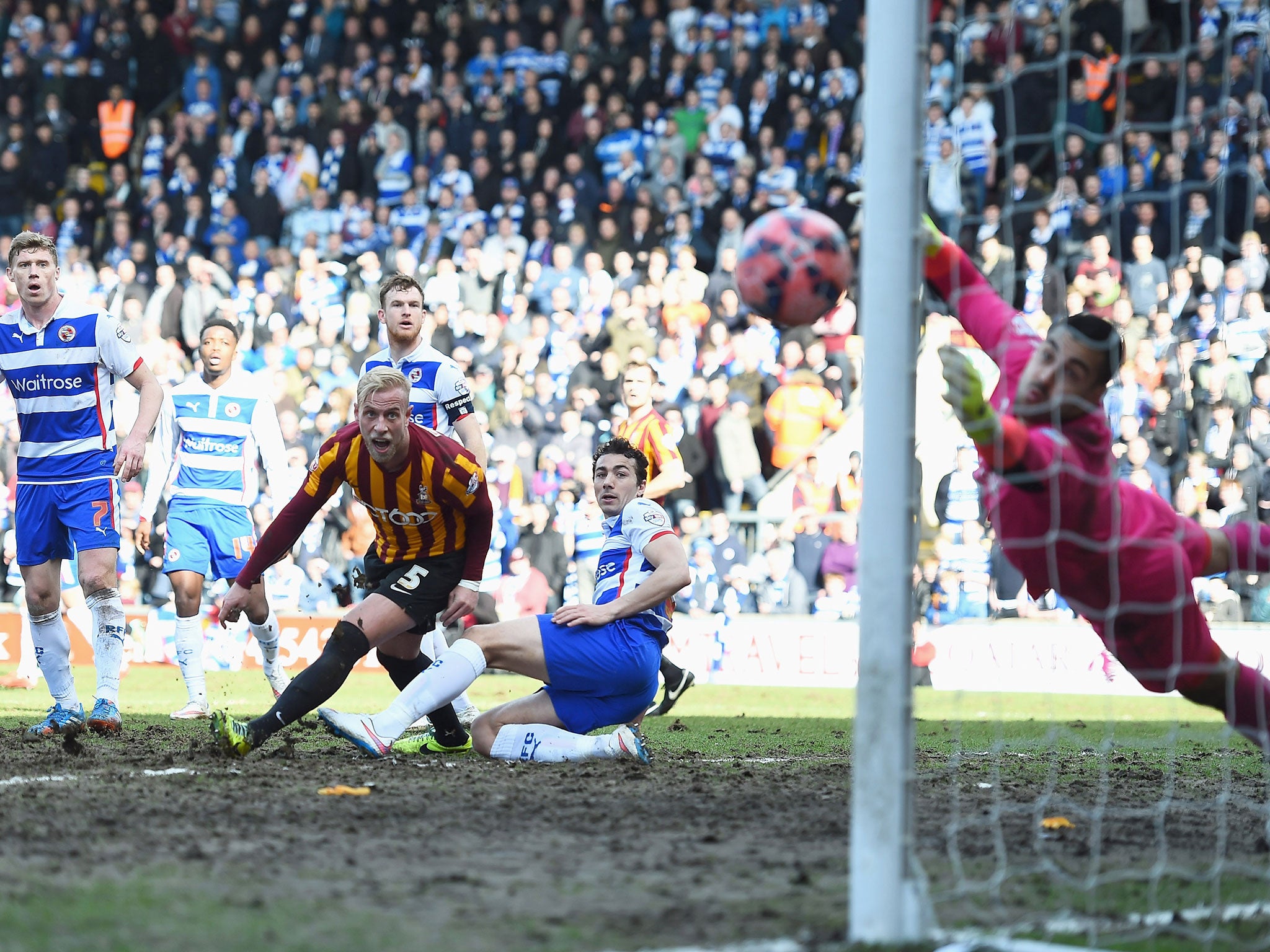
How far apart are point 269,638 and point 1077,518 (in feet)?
17.9

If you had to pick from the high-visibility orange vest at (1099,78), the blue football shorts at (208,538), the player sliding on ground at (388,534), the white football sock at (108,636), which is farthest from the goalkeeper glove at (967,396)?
the high-visibility orange vest at (1099,78)

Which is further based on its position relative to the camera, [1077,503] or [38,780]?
[38,780]

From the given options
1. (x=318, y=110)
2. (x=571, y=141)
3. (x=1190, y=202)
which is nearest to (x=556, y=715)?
(x=1190, y=202)

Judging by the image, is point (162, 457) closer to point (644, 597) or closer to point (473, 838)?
point (644, 597)

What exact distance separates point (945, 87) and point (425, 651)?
9581 millimetres

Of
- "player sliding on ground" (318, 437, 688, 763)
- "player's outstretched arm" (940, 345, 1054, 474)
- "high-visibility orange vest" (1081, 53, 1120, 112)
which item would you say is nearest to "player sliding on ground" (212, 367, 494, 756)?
"player sliding on ground" (318, 437, 688, 763)

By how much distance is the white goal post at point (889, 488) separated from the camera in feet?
11.4

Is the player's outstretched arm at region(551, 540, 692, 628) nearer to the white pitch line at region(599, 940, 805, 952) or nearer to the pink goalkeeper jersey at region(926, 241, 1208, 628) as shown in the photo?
the pink goalkeeper jersey at region(926, 241, 1208, 628)

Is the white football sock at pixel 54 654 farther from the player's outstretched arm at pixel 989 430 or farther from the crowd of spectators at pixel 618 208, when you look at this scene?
the player's outstretched arm at pixel 989 430

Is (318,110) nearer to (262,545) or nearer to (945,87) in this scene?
(945,87)

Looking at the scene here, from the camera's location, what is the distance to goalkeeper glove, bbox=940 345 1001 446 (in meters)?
3.93

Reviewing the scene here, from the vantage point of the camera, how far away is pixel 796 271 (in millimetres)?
5051

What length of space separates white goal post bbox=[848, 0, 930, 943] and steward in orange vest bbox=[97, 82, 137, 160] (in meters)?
18.5

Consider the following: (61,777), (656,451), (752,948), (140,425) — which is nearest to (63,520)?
(140,425)
